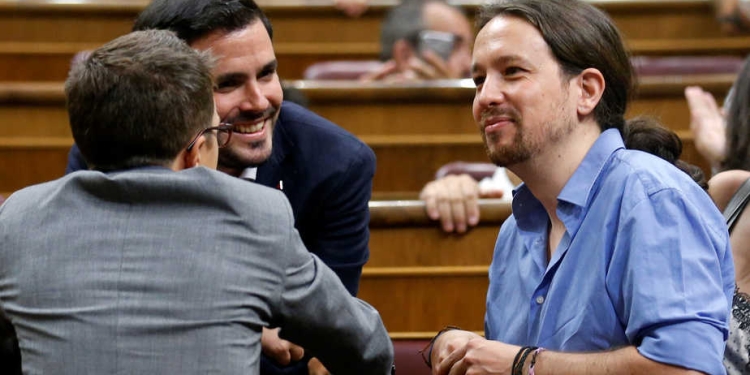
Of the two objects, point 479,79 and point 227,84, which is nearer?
point 479,79

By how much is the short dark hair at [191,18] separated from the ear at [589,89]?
0.51 m

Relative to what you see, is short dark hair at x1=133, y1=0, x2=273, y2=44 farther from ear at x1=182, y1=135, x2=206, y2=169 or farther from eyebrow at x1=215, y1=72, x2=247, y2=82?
ear at x1=182, y1=135, x2=206, y2=169

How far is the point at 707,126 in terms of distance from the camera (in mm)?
2307

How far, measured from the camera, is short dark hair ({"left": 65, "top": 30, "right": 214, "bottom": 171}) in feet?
3.29

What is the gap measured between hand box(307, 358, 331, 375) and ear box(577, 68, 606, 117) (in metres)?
0.52

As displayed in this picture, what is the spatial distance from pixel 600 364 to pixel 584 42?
0.38 meters

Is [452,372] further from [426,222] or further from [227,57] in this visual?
[426,222]

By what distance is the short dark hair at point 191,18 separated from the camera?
147cm

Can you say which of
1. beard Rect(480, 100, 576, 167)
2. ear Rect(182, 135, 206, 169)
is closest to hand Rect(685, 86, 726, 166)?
beard Rect(480, 100, 576, 167)

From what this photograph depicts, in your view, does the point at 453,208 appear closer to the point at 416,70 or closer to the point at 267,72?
the point at 267,72

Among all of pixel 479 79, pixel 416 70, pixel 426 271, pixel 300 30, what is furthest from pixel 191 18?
pixel 300 30

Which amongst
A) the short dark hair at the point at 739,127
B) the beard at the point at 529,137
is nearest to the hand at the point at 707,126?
the short dark hair at the point at 739,127

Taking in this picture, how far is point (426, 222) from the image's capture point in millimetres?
1903

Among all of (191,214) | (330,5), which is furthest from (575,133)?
(330,5)
